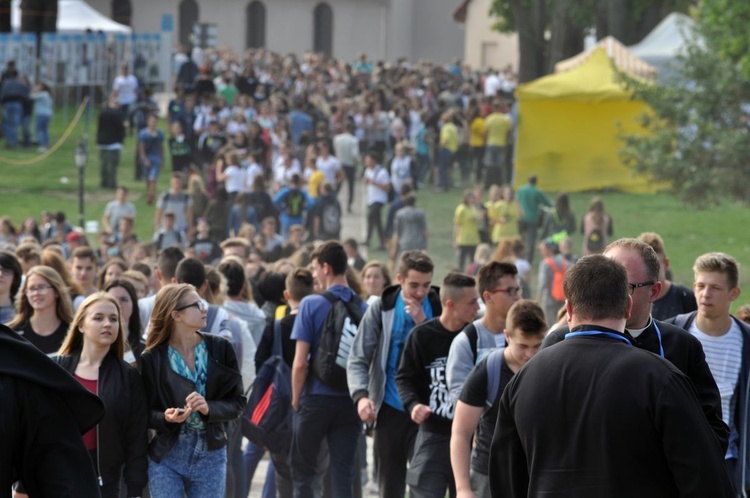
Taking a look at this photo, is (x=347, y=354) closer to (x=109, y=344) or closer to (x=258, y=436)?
(x=258, y=436)

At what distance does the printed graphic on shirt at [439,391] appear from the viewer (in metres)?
6.87

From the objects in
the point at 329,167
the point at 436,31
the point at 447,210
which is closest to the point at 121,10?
the point at 436,31

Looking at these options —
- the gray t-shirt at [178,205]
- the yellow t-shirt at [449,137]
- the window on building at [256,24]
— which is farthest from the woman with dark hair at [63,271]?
the window on building at [256,24]

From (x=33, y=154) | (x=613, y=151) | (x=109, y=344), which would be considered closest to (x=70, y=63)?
(x=33, y=154)

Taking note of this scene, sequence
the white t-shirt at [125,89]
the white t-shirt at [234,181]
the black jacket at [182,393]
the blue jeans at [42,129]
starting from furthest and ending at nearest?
the white t-shirt at [125,89] < the blue jeans at [42,129] < the white t-shirt at [234,181] < the black jacket at [182,393]

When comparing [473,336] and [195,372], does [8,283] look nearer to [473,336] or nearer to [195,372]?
[195,372]

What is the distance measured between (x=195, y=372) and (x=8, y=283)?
246cm

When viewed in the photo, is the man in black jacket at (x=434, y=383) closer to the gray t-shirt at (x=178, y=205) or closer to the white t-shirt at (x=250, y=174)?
the gray t-shirt at (x=178, y=205)

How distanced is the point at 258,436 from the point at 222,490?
1.62 meters

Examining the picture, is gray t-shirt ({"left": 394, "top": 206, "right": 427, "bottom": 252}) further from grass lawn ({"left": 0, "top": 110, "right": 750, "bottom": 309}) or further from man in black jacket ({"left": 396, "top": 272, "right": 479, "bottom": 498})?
man in black jacket ({"left": 396, "top": 272, "right": 479, "bottom": 498})

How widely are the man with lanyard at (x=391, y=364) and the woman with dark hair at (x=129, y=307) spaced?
1.17 m

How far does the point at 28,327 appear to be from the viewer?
748 cm

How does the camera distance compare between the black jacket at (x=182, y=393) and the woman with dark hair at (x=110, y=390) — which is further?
the black jacket at (x=182, y=393)

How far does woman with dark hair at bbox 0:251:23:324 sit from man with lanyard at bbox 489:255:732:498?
501 cm
